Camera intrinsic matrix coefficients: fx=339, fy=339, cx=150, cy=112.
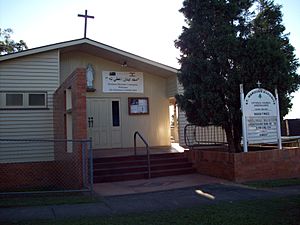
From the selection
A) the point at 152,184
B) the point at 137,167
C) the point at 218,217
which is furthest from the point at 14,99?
the point at 218,217

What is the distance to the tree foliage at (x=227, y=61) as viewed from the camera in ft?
33.0

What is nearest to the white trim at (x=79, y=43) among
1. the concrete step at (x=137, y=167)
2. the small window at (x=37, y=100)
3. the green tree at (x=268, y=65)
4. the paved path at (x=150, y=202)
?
the small window at (x=37, y=100)

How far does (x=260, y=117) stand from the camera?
1021 cm

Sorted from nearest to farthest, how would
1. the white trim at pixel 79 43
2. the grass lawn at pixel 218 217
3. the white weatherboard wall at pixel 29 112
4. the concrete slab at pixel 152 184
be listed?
the grass lawn at pixel 218 217, the concrete slab at pixel 152 184, the white weatherboard wall at pixel 29 112, the white trim at pixel 79 43

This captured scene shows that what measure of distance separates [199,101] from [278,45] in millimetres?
2870

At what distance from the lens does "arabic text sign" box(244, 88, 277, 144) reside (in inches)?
393

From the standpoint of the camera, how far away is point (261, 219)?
18.3ft

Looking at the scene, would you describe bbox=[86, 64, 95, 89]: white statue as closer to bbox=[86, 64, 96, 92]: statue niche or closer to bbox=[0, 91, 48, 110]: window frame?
bbox=[86, 64, 96, 92]: statue niche

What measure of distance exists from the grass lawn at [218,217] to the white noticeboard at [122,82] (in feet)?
31.0

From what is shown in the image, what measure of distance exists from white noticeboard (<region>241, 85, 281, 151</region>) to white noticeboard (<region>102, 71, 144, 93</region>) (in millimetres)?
6607

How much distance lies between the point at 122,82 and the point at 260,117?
701cm

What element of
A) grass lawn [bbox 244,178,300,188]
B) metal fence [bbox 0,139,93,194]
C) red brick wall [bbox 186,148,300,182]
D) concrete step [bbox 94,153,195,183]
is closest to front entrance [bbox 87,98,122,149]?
metal fence [bbox 0,139,93,194]

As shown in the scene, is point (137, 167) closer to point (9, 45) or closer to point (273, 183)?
point (273, 183)

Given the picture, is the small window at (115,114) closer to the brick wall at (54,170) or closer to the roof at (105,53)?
the roof at (105,53)
